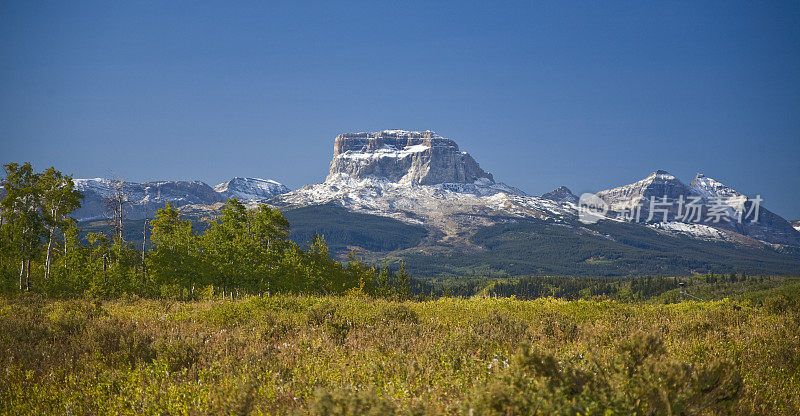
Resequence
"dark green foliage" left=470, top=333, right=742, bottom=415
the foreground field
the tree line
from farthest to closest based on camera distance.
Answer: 1. the tree line
2. the foreground field
3. "dark green foliage" left=470, top=333, right=742, bottom=415

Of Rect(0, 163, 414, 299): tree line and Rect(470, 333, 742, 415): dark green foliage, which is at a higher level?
Rect(470, 333, 742, 415): dark green foliage

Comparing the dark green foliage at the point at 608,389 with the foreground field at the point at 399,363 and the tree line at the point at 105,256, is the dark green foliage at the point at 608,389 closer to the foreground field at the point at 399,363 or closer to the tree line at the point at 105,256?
the foreground field at the point at 399,363

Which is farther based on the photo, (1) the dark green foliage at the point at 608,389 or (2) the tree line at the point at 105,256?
(2) the tree line at the point at 105,256

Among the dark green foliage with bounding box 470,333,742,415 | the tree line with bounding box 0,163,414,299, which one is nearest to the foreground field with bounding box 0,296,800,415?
the dark green foliage with bounding box 470,333,742,415

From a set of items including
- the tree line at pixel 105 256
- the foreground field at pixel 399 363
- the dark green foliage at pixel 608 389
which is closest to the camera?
the dark green foliage at pixel 608 389

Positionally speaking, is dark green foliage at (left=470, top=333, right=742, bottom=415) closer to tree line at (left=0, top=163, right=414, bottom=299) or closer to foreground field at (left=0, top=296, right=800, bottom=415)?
foreground field at (left=0, top=296, right=800, bottom=415)

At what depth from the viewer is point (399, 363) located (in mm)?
7027

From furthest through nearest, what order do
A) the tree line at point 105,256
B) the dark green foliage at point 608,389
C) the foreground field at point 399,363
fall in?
the tree line at point 105,256 → the foreground field at point 399,363 → the dark green foliage at point 608,389

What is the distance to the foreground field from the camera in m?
4.64

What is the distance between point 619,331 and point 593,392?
578cm

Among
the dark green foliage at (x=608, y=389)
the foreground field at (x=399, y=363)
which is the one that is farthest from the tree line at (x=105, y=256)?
the dark green foliage at (x=608, y=389)

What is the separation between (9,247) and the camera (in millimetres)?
28125

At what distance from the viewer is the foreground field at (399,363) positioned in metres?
4.64

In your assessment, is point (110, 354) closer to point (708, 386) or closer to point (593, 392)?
point (593, 392)
